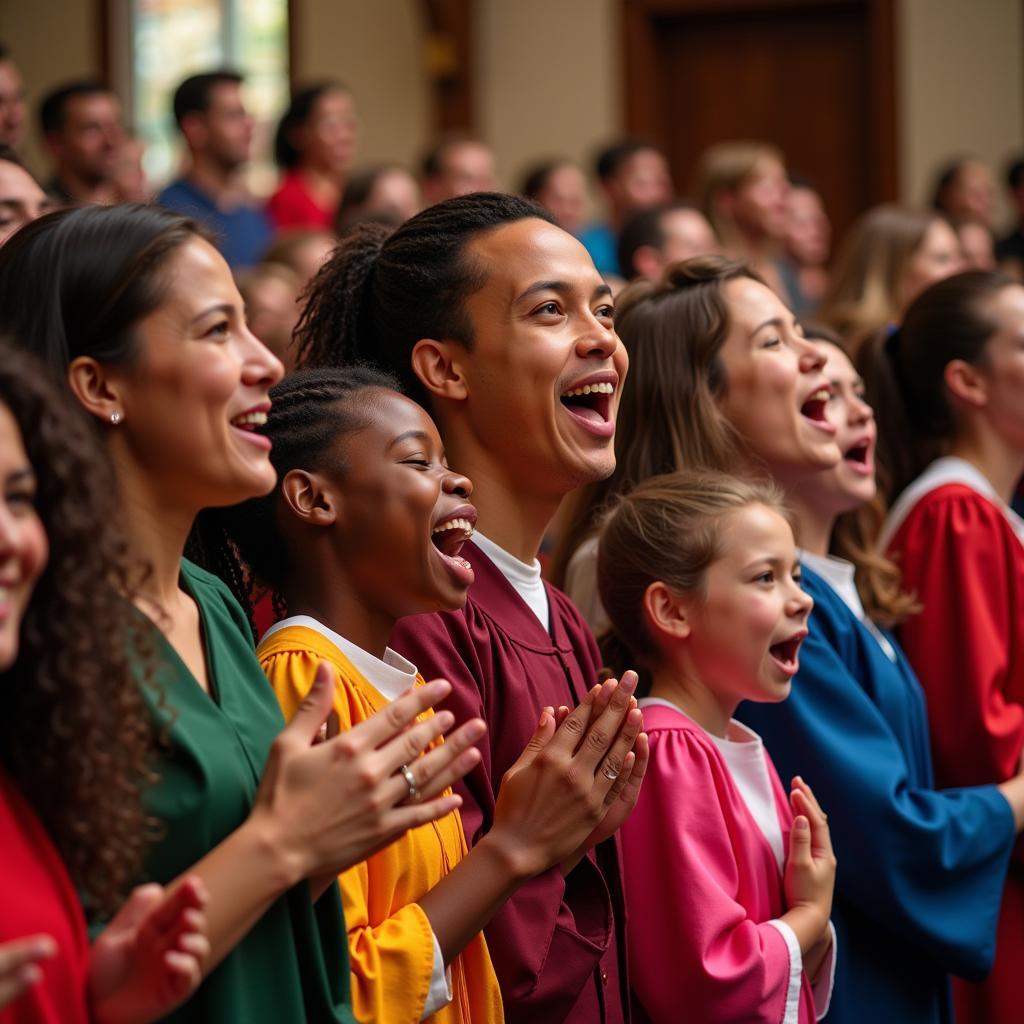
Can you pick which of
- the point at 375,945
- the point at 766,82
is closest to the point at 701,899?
the point at 375,945

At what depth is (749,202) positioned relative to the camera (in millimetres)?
5953

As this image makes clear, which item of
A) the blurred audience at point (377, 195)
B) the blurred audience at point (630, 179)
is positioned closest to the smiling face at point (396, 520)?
the blurred audience at point (377, 195)

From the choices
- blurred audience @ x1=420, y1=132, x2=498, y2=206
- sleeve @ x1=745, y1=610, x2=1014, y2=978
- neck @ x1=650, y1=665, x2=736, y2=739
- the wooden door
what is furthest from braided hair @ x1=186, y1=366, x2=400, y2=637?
the wooden door

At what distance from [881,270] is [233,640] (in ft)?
11.0

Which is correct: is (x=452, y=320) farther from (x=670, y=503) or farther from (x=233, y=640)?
(x=233, y=640)

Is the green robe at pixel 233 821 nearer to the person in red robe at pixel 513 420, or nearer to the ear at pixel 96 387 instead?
the ear at pixel 96 387

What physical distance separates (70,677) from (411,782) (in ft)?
1.16

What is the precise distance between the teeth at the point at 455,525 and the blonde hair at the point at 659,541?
1.59ft

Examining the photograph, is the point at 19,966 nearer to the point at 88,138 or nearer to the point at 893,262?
the point at 893,262

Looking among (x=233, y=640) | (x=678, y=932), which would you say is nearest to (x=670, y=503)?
(x=678, y=932)

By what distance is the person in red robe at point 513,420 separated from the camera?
2.11 metres

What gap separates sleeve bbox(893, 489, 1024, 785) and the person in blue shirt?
12.2 feet

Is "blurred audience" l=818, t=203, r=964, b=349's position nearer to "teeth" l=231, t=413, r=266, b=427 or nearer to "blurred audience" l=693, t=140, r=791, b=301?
"blurred audience" l=693, t=140, r=791, b=301

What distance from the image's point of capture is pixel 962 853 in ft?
8.59
